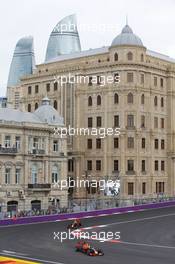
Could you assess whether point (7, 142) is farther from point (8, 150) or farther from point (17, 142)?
point (8, 150)

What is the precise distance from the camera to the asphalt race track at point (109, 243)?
45113mm

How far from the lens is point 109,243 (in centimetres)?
5509

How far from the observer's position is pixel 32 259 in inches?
1753

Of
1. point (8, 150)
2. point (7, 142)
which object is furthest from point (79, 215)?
point (7, 142)

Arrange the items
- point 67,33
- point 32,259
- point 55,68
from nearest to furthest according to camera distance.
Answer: point 32,259, point 55,68, point 67,33

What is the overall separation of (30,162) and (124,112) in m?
24.4

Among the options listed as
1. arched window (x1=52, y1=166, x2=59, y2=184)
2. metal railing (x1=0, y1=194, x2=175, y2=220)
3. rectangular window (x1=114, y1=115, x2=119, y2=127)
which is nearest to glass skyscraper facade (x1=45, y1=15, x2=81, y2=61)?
rectangular window (x1=114, y1=115, x2=119, y2=127)

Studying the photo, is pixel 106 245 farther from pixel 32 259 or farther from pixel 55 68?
pixel 55 68

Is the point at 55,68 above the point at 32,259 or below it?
above

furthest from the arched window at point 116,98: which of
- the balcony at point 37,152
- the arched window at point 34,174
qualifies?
the arched window at point 34,174

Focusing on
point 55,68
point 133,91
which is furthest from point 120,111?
point 55,68

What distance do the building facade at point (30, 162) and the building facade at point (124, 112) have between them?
14.6 meters

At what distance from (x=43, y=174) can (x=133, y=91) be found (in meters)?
26.3

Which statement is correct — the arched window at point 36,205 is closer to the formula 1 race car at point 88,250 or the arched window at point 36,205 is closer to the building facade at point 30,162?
the building facade at point 30,162
